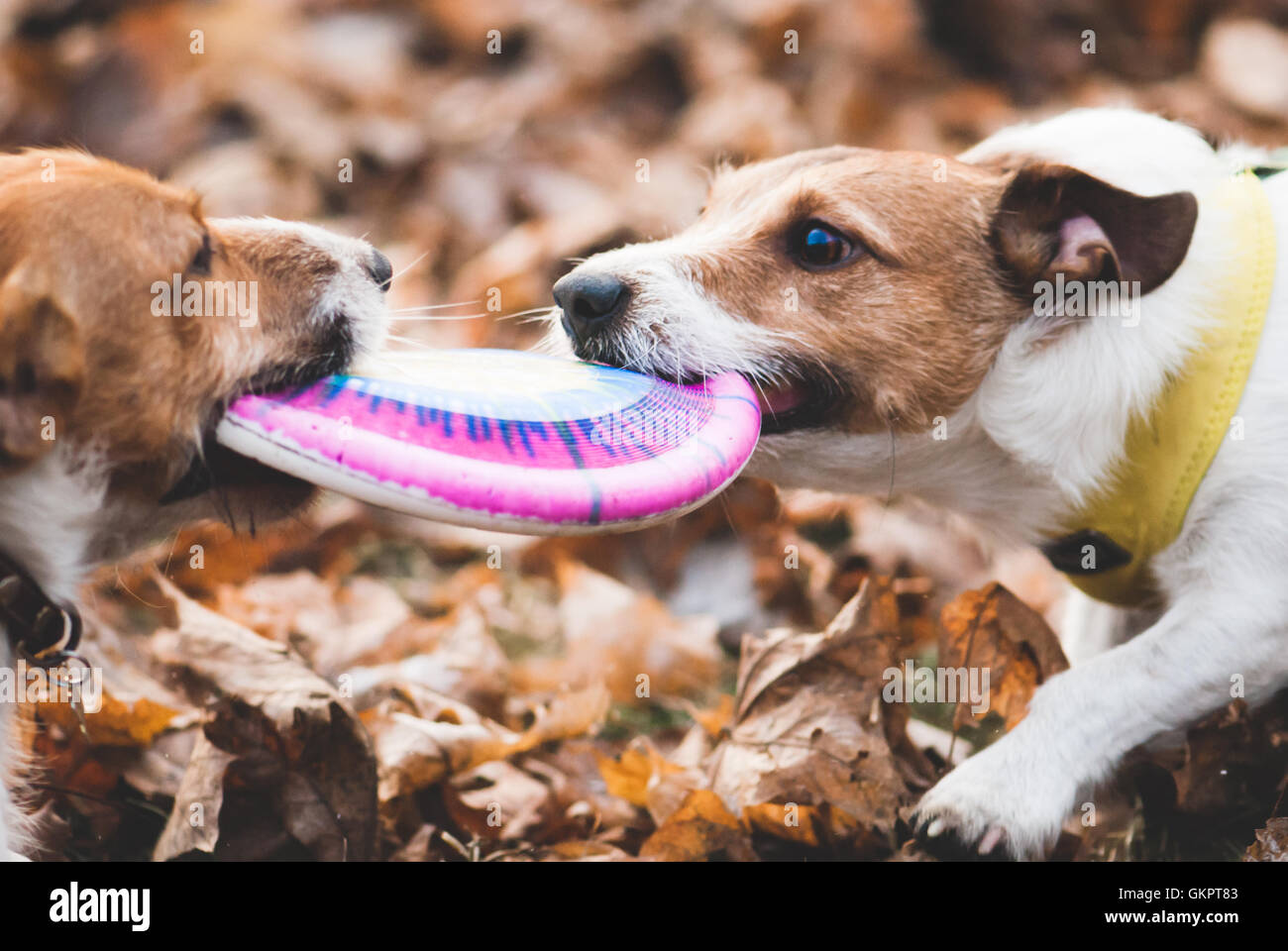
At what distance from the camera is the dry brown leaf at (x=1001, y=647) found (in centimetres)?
272

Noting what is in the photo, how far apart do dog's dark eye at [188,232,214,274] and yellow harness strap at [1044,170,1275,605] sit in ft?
5.75

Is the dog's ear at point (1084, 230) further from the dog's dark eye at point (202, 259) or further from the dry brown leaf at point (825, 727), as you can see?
the dog's dark eye at point (202, 259)

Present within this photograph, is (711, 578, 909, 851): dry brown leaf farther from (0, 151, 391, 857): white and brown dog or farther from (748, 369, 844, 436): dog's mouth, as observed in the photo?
(0, 151, 391, 857): white and brown dog

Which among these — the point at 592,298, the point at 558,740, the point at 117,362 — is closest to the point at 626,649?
the point at 558,740

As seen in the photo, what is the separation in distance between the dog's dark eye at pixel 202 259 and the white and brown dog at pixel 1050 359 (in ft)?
2.35

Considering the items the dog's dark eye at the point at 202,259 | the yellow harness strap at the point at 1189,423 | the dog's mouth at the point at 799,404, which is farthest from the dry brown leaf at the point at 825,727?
the dog's dark eye at the point at 202,259

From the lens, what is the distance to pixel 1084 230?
→ 2.60 metres

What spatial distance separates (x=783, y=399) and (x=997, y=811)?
90 cm

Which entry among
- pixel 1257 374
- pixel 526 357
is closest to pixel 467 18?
pixel 526 357

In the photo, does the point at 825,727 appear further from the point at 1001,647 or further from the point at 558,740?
the point at 558,740

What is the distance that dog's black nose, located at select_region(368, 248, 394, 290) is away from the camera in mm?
2498
